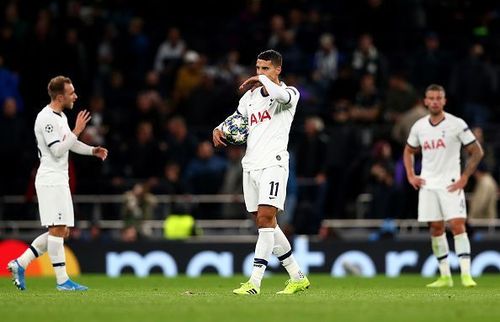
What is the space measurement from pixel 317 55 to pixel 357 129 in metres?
2.63

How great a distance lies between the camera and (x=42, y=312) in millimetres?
11367

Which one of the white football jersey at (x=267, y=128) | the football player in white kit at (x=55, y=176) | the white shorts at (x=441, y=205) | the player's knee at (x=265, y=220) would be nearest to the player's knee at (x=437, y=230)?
Result: the white shorts at (x=441, y=205)

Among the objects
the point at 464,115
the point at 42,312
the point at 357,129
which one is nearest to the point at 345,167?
the point at 357,129

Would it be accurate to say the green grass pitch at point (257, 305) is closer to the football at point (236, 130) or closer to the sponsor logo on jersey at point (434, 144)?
the football at point (236, 130)

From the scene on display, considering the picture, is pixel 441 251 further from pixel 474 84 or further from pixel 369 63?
pixel 369 63

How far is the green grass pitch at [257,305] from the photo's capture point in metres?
10.8

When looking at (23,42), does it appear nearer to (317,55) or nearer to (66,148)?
(317,55)

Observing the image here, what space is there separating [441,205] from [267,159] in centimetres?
403

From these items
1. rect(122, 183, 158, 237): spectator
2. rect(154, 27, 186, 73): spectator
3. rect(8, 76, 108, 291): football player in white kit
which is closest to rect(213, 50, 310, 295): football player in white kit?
rect(8, 76, 108, 291): football player in white kit

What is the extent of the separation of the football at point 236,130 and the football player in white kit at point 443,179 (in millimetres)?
3786

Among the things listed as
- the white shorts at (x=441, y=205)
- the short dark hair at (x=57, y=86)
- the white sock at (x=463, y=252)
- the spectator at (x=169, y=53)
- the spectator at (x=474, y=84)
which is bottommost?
the white sock at (x=463, y=252)

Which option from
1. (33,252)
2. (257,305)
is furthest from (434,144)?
(257,305)

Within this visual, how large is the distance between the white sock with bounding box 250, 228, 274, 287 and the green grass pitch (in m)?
0.23

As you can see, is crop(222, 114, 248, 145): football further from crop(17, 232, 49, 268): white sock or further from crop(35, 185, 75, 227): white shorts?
crop(17, 232, 49, 268): white sock
